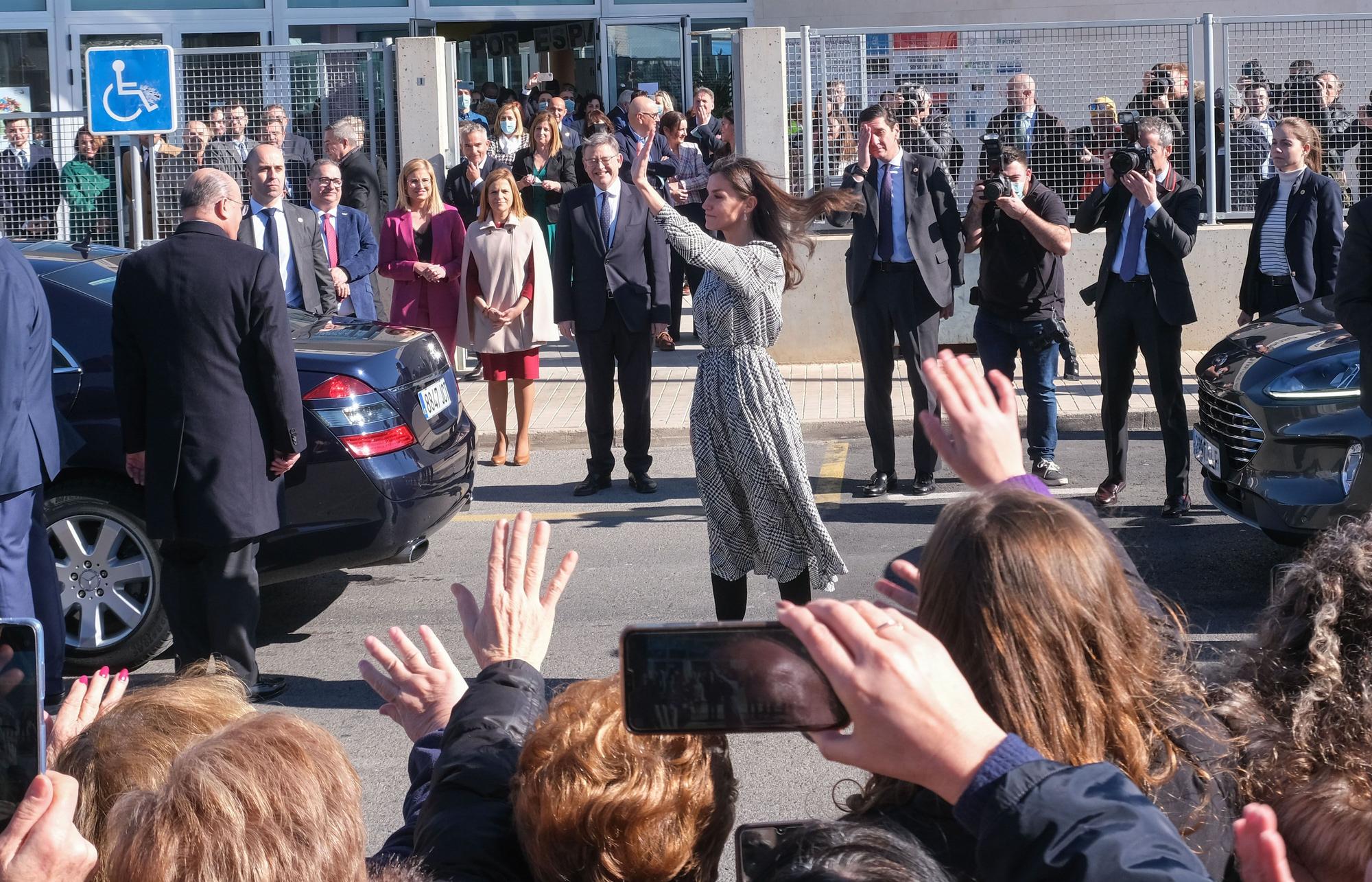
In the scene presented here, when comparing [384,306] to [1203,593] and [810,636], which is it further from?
[810,636]

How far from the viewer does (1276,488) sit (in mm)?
6262

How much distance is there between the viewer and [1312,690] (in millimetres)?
2197

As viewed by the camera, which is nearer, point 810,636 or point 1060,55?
point 810,636

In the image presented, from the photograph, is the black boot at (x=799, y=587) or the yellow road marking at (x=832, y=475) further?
the yellow road marking at (x=832, y=475)

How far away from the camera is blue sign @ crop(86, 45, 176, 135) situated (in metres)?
9.94

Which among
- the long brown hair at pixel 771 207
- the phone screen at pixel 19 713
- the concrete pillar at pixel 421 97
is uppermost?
the concrete pillar at pixel 421 97

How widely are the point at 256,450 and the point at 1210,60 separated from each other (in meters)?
10.1

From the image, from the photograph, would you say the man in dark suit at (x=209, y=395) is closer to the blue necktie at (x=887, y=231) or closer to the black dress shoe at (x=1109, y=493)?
the blue necktie at (x=887, y=231)

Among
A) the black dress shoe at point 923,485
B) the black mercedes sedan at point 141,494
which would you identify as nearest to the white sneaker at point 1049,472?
the black dress shoe at point 923,485

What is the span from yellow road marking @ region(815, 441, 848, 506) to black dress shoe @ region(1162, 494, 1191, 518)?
68.9 inches

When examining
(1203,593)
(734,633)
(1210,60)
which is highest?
(1210,60)

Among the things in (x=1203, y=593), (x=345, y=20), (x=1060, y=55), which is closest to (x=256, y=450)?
(x=1203, y=593)

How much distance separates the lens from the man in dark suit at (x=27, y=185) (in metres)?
13.2

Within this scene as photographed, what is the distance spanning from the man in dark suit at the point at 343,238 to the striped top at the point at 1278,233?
5575 mm
